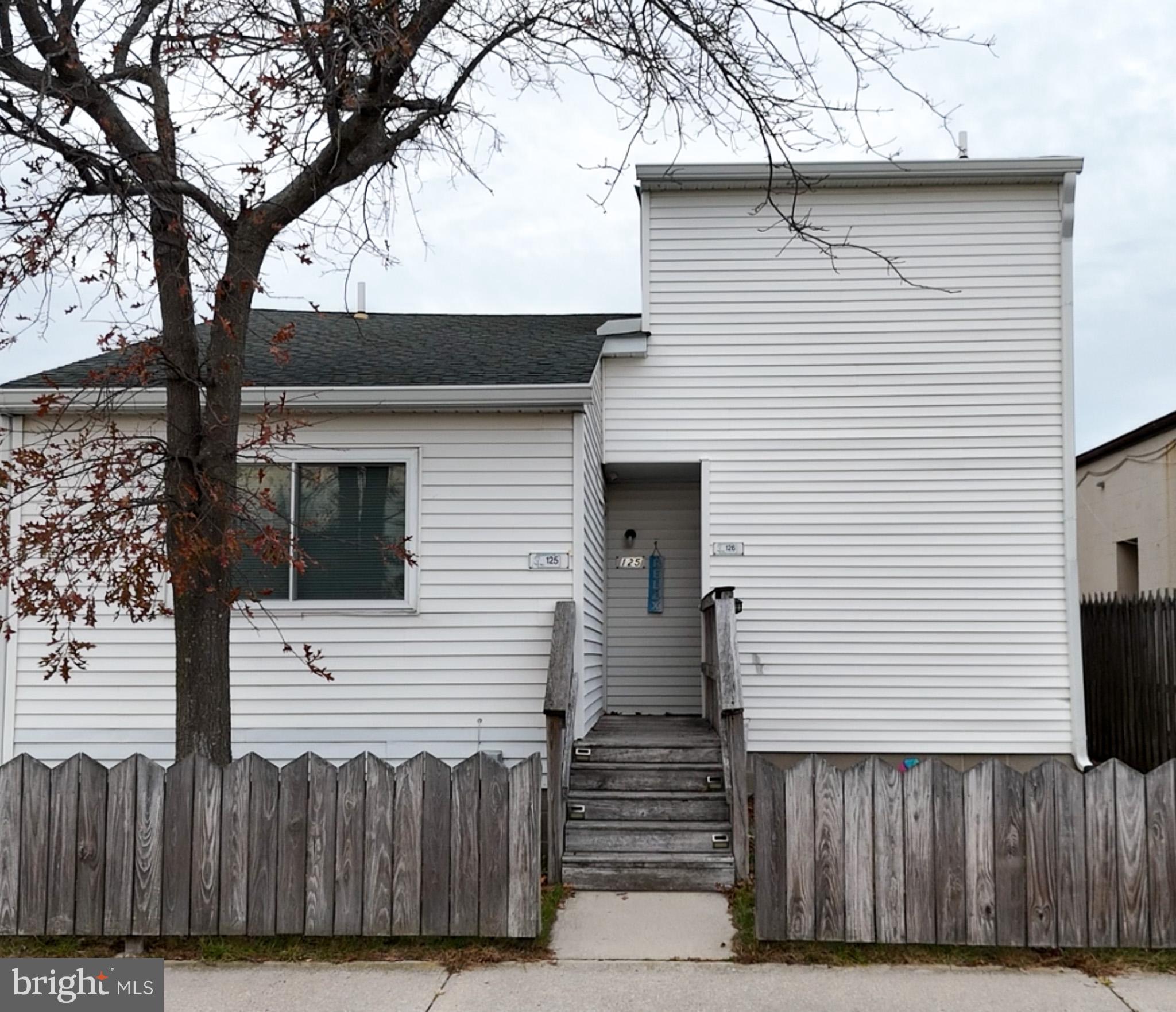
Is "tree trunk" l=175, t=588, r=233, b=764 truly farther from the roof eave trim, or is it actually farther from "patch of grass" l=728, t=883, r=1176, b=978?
"patch of grass" l=728, t=883, r=1176, b=978

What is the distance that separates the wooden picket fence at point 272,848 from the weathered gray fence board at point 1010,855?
235 cm

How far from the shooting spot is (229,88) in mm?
6664

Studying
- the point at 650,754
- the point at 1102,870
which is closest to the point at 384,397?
the point at 650,754

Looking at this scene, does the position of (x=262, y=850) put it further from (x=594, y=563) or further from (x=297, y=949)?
(x=594, y=563)

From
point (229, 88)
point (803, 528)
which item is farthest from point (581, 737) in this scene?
point (229, 88)

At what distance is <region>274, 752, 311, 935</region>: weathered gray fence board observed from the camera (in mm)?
6152

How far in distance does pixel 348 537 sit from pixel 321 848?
11.1 feet

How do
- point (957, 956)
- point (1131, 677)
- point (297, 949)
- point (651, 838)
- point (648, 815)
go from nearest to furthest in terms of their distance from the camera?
1. point (957, 956)
2. point (297, 949)
3. point (651, 838)
4. point (648, 815)
5. point (1131, 677)

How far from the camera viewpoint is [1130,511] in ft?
56.8

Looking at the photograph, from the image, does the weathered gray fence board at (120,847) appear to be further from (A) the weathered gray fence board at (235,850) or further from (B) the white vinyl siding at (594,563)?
(B) the white vinyl siding at (594,563)

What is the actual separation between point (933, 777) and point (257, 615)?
534 cm

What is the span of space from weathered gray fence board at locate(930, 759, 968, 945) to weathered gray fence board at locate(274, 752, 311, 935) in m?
3.26

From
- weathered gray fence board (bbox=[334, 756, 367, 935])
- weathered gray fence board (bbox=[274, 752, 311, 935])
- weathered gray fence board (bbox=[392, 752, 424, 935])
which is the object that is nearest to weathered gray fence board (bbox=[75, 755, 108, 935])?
weathered gray fence board (bbox=[274, 752, 311, 935])

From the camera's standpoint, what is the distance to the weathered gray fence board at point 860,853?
602cm
